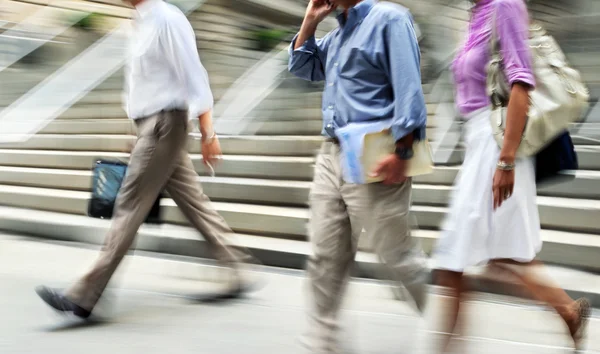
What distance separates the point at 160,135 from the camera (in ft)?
14.1

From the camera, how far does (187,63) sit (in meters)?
4.30

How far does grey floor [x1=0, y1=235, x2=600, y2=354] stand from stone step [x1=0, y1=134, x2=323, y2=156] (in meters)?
2.04

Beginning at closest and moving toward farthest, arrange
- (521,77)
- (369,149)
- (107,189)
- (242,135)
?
(521,77)
(369,149)
(107,189)
(242,135)

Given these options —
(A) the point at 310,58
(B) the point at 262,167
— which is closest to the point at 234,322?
(A) the point at 310,58

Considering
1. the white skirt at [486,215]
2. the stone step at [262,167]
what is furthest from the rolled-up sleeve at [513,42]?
the stone step at [262,167]

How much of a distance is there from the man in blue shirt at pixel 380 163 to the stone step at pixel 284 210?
242cm

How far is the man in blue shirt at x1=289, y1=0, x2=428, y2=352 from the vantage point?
3092 millimetres

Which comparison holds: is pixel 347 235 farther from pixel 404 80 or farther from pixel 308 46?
pixel 308 46

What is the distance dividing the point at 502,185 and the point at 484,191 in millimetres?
108

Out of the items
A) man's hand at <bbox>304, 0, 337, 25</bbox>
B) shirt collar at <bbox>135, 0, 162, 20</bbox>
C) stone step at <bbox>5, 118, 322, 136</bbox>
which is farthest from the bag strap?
stone step at <bbox>5, 118, 322, 136</bbox>

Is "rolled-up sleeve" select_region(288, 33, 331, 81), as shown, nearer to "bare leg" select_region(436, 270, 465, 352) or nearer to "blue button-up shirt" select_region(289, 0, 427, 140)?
"blue button-up shirt" select_region(289, 0, 427, 140)

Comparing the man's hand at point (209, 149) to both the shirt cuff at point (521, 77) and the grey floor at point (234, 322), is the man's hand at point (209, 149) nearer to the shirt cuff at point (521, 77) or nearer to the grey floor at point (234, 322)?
the grey floor at point (234, 322)

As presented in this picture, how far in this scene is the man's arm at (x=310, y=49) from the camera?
3334 millimetres

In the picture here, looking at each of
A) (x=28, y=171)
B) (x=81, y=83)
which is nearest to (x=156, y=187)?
(x=28, y=171)
